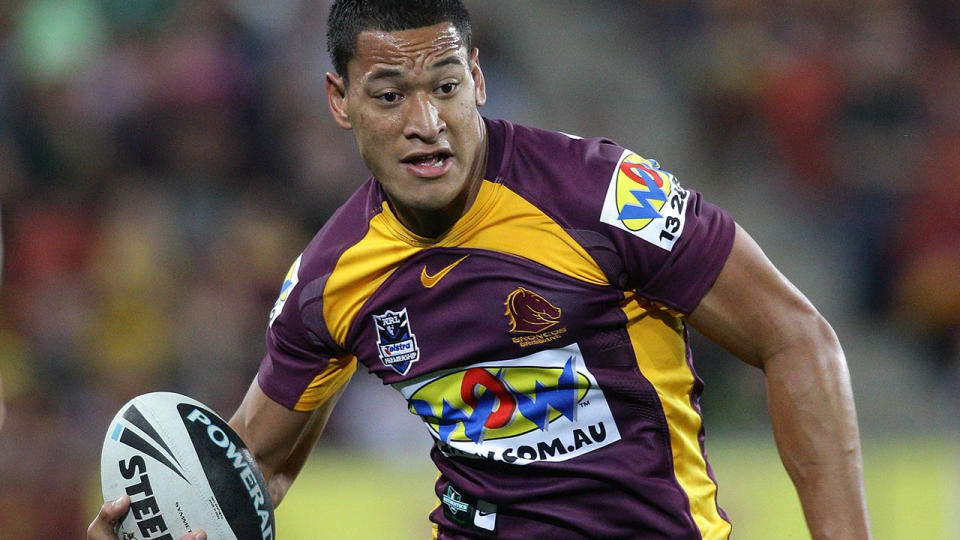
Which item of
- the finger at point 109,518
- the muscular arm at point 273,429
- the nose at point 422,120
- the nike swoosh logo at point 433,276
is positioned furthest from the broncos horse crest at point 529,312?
the finger at point 109,518

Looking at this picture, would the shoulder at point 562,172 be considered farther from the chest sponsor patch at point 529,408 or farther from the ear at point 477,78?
the chest sponsor patch at point 529,408

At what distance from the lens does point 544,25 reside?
28.7 ft

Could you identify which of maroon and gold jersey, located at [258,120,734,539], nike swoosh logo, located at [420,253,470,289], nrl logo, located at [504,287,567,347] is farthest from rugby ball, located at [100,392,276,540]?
nrl logo, located at [504,287,567,347]

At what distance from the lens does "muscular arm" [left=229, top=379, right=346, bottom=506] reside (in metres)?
3.50

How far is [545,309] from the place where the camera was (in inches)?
116

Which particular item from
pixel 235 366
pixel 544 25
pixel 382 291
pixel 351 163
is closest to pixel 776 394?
pixel 382 291

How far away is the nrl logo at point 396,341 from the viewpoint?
123 inches

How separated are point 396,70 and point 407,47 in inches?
2.3

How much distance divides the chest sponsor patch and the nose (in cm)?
57

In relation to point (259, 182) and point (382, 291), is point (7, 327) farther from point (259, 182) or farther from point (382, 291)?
point (382, 291)

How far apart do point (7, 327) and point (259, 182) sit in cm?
161

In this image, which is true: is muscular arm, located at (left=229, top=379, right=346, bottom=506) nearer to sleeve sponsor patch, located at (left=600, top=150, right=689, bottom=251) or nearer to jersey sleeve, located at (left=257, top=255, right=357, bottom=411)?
jersey sleeve, located at (left=257, top=255, right=357, bottom=411)

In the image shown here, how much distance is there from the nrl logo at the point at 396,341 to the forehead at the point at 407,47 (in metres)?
0.61

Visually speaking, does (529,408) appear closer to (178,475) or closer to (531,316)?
(531,316)
